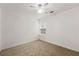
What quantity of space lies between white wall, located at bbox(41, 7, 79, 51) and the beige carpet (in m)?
0.13

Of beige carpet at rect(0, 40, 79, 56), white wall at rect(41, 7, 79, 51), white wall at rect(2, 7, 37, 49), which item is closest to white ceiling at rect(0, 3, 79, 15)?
white wall at rect(2, 7, 37, 49)

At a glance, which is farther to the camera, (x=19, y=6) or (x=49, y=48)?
(x=49, y=48)

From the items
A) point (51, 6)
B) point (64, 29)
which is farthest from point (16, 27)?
point (64, 29)

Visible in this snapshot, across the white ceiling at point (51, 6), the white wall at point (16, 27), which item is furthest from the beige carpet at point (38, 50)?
the white ceiling at point (51, 6)

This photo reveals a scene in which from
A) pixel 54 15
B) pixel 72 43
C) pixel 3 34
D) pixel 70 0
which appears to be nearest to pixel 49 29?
pixel 54 15

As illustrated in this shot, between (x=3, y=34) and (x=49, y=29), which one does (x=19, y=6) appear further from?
(x=49, y=29)

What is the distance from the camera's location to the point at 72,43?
6.52 ft

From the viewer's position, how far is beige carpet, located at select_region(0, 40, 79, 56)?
1679 millimetres

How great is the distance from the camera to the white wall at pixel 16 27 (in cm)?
174

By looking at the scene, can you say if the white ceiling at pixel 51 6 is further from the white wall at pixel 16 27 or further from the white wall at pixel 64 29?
the white wall at pixel 64 29

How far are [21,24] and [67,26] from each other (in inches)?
38.0

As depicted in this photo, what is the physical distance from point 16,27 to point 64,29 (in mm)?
985

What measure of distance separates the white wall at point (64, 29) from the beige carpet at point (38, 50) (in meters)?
0.13

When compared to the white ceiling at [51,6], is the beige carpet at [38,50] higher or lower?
lower
